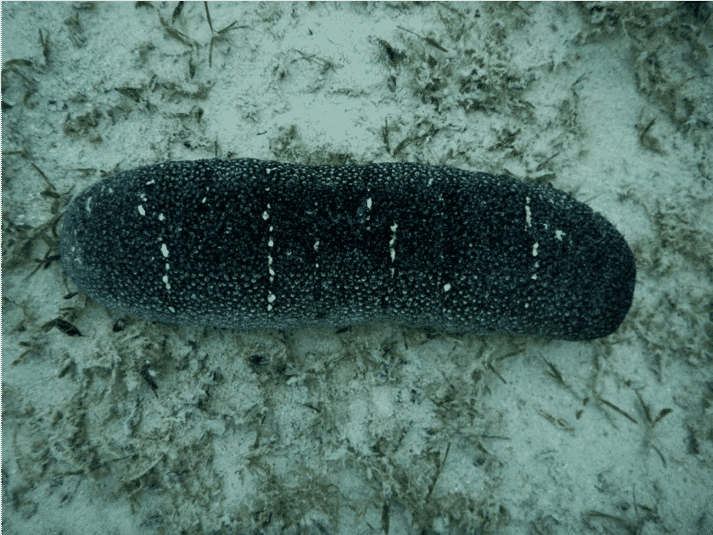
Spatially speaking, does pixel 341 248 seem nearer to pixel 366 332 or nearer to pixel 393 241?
pixel 393 241

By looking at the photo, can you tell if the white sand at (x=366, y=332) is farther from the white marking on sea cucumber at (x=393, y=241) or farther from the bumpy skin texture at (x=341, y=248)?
the white marking on sea cucumber at (x=393, y=241)

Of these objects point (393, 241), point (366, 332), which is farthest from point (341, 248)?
point (366, 332)

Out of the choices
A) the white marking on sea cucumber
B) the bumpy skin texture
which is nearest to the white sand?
the bumpy skin texture

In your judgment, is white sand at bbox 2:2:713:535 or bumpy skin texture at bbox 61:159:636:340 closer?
bumpy skin texture at bbox 61:159:636:340

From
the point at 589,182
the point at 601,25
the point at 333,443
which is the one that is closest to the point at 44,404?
the point at 333,443

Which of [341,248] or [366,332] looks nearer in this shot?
[341,248]

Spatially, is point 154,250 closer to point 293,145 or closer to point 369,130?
point 293,145

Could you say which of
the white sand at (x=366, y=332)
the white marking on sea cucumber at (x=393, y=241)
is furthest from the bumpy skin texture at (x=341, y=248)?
the white sand at (x=366, y=332)

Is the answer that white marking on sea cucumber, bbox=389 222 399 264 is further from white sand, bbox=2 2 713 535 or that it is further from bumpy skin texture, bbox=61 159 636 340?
white sand, bbox=2 2 713 535
